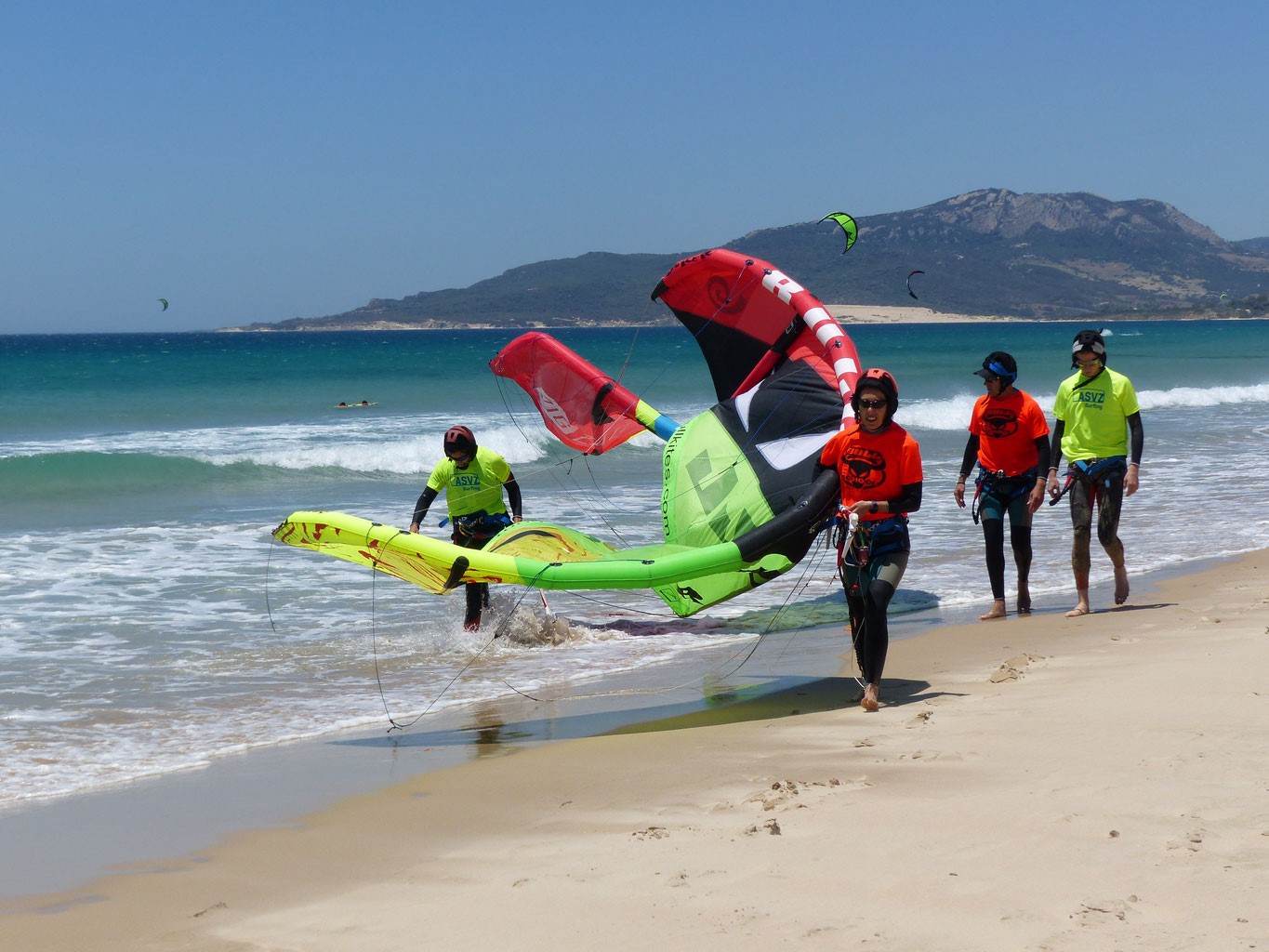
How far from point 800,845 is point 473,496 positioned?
4.46 metres

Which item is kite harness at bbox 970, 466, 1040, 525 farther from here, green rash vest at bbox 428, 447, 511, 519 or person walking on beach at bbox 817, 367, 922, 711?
green rash vest at bbox 428, 447, 511, 519

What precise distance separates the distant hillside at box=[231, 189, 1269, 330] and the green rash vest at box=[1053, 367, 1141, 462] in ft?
437

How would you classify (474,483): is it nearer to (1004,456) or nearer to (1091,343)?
(1004,456)

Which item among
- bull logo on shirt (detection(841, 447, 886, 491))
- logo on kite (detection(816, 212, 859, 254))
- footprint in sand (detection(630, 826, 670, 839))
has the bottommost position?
footprint in sand (detection(630, 826, 670, 839))

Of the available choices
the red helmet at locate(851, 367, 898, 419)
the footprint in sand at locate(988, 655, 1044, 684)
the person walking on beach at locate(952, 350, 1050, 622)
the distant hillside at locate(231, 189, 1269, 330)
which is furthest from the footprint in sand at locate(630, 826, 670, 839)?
the distant hillside at locate(231, 189, 1269, 330)

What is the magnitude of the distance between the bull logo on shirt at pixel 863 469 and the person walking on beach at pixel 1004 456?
74.2 inches

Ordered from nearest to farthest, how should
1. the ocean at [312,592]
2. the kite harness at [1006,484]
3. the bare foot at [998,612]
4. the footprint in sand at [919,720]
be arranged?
the footprint in sand at [919,720] → the ocean at [312,592] → the kite harness at [1006,484] → the bare foot at [998,612]

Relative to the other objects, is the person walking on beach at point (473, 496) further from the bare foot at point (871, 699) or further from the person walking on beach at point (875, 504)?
the bare foot at point (871, 699)

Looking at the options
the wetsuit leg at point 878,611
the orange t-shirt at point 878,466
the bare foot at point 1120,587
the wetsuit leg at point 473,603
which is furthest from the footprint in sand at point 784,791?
the bare foot at point 1120,587

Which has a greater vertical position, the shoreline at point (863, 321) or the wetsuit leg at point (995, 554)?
the shoreline at point (863, 321)

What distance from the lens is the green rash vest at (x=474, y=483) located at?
788 cm

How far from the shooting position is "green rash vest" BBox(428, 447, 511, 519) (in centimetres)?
788

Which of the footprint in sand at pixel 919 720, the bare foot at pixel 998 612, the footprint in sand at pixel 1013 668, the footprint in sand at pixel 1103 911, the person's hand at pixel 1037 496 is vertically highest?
the person's hand at pixel 1037 496

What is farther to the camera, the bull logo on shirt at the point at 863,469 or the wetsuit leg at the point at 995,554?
the wetsuit leg at the point at 995,554
